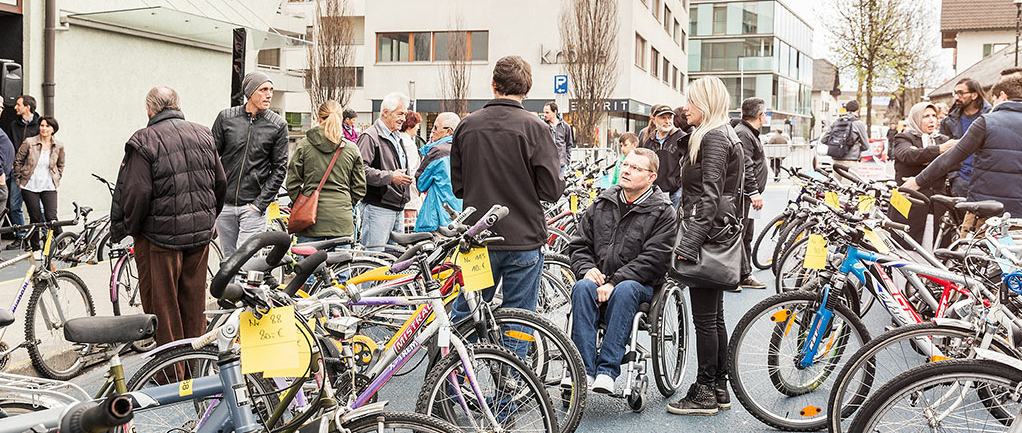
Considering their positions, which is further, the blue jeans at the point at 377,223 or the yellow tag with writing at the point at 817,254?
the blue jeans at the point at 377,223

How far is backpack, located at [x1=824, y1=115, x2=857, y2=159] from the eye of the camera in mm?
13828

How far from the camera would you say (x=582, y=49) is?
123 feet

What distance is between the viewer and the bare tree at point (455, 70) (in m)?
41.0

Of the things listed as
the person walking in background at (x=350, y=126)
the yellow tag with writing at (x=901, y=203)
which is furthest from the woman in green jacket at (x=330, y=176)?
the yellow tag with writing at (x=901, y=203)

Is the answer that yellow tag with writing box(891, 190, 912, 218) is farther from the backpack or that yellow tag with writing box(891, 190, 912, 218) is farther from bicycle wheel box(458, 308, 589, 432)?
the backpack

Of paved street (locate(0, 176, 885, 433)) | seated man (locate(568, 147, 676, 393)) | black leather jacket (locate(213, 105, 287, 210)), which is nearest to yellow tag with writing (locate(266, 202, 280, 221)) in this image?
black leather jacket (locate(213, 105, 287, 210))

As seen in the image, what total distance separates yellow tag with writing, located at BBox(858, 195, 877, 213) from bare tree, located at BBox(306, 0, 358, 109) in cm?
3069

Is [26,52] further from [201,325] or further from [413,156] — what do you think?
[201,325]

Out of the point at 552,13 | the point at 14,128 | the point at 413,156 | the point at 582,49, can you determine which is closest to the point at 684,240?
the point at 413,156

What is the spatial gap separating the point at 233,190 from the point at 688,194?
3.47 m

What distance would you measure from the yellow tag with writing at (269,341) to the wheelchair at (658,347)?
263 centimetres

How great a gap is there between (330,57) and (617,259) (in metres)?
33.5

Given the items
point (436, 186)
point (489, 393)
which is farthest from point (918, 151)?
point (489, 393)

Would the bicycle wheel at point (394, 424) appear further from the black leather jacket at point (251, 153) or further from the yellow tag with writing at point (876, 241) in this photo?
the black leather jacket at point (251, 153)
